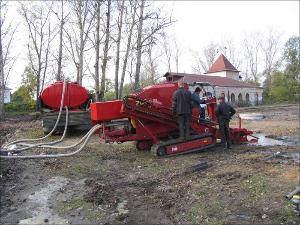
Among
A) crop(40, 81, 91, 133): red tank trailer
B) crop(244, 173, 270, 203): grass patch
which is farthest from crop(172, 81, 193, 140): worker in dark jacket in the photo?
crop(40, 81, 91, 133): red tank trailer

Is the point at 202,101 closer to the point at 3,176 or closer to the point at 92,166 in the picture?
the point at 92,166

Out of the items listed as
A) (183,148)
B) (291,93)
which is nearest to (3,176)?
(183,148)

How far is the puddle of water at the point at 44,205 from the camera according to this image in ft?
19.6

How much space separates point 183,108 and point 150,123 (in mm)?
1181

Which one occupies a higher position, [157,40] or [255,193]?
[157,40]

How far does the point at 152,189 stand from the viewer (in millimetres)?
7551

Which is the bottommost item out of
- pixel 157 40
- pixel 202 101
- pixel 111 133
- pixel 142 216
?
pixel 142 216

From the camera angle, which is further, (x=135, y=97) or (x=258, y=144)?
(x=258, y=144)

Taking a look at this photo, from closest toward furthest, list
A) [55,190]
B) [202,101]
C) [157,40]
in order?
[55,190] → [202,101] → [157,40]

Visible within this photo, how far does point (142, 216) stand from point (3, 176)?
380cm

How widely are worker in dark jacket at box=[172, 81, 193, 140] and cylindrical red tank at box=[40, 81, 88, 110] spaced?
A: 611cm

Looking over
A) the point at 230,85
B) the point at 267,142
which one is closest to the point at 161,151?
the point at 267,142

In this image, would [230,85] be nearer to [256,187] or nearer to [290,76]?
[290,76]

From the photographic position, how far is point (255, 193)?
22.3 ft
